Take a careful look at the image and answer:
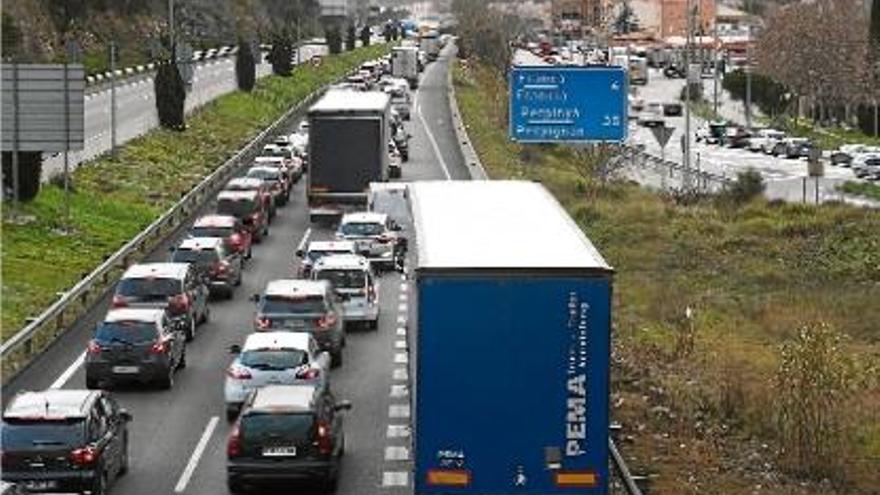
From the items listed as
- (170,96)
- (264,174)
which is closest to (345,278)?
(264,174)

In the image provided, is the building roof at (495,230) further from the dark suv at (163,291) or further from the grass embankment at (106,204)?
the grass embankment at (106,204)

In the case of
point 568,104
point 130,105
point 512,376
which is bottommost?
point 512,376

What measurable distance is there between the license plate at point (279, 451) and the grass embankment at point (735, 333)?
469 cm

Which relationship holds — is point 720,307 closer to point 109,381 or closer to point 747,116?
point 109,381

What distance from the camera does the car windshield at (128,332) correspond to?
92.7ft

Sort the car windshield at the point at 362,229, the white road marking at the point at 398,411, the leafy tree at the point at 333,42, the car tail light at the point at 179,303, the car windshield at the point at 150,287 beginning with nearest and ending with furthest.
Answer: the white road marking at the point at 398,411, the car tail light at the point at 179,303, the car windshield at the point at 150,287, the car windshield at the point at 362,229, the leafy tree at the point at 333,42

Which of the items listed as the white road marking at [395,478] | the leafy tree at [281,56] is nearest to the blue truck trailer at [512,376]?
the white road marking at [395,478]

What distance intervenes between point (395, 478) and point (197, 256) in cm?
1632

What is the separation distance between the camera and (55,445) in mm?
20750

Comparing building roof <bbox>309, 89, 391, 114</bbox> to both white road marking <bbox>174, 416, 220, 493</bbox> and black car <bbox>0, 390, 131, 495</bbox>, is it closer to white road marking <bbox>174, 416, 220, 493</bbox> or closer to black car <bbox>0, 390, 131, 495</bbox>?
white road marking <bbox>174, 416, 220, 493</bbox>

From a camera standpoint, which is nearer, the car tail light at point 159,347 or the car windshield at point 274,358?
the car windshield at point 274,358

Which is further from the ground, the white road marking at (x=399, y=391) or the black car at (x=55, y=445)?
the black car at (x=55, y=445)

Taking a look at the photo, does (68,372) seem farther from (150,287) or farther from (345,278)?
(345,278)

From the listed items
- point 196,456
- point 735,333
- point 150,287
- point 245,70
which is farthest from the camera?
point 245,70
